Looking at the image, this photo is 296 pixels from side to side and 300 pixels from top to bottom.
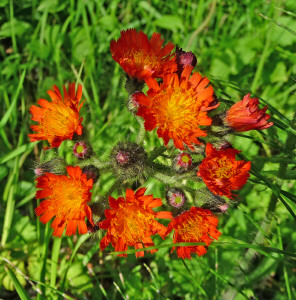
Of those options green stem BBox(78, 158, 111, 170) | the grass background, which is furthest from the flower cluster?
the grass background

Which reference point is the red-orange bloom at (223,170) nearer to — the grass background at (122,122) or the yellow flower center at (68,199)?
the grass background at (122,122)

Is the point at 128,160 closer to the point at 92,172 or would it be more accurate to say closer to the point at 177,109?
the point at 92,172

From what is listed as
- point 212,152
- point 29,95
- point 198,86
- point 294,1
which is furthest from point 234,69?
point 29,95

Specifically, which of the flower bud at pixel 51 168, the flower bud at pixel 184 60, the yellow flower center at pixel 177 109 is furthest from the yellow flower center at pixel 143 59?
the flower bud at pixel 51 168

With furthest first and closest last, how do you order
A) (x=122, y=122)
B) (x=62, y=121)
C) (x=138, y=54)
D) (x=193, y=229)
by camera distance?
(x=122, y=122) → (x=138, y=54) → (x=62, y=121) → (x=193, y=229)

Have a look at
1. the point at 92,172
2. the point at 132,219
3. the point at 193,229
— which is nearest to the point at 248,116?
the point at 193,229

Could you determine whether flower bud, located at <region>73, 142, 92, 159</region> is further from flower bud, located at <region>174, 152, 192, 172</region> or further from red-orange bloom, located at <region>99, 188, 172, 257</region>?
flower bud, located at <region>174, 152, 192, 172</region>

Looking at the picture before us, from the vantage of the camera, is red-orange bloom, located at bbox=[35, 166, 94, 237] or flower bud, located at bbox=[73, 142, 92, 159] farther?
flower bud, located at bbox=[73, 142, 92, 159]
